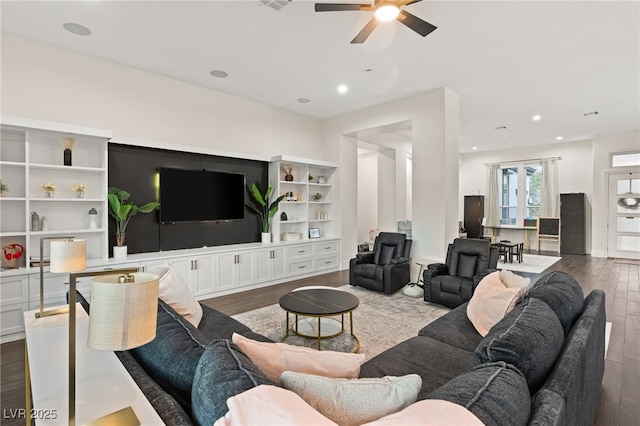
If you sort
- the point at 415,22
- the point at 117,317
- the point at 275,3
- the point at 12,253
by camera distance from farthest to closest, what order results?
the point at 12,253, the point at 275,3, the point at 415,22, the point at 117,317

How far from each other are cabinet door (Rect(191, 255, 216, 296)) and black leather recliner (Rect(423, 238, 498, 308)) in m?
3.18

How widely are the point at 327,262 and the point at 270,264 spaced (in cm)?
144

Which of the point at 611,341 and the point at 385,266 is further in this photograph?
the point at 385,266

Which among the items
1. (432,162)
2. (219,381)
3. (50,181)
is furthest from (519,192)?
(50,181)

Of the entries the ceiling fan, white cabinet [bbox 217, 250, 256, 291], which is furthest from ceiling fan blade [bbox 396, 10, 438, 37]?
white cabinet [bbox 217, 250, 256, 291]

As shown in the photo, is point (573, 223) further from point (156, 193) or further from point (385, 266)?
point (156, 193)

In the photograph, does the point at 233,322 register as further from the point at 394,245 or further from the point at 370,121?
the point at 370,121

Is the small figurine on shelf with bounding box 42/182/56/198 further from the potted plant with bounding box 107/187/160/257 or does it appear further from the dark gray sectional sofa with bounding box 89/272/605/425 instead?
the dark gray sectional sofa with bounding box 89/272/605/425

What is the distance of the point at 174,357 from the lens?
127 cm

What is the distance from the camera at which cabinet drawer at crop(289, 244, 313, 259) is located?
232 inches

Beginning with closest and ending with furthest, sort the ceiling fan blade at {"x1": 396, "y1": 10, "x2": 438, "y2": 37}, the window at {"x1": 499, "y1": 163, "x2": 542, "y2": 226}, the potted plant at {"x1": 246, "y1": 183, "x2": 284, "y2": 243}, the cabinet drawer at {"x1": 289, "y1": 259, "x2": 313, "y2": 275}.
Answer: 1. the ceiling fan blade at {"x1": 396, "y1": 10, "x2": 438, "y2": 37}
2. the potted plant at {"x1": 246, "y1": 183, "x2": 284, "y2": 243}
3. the cabinet drawer at {"x1": 289, "y1": 259, "x2": 313, "y2": 275}
4. the window at {"x1": 499, "y1": 163, "x2": 542, "y2": 226}

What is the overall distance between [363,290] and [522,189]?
27.4ft

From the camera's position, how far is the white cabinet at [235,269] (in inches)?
194

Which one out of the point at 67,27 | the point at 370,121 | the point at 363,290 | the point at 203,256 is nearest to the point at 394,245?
the point at 363,290
